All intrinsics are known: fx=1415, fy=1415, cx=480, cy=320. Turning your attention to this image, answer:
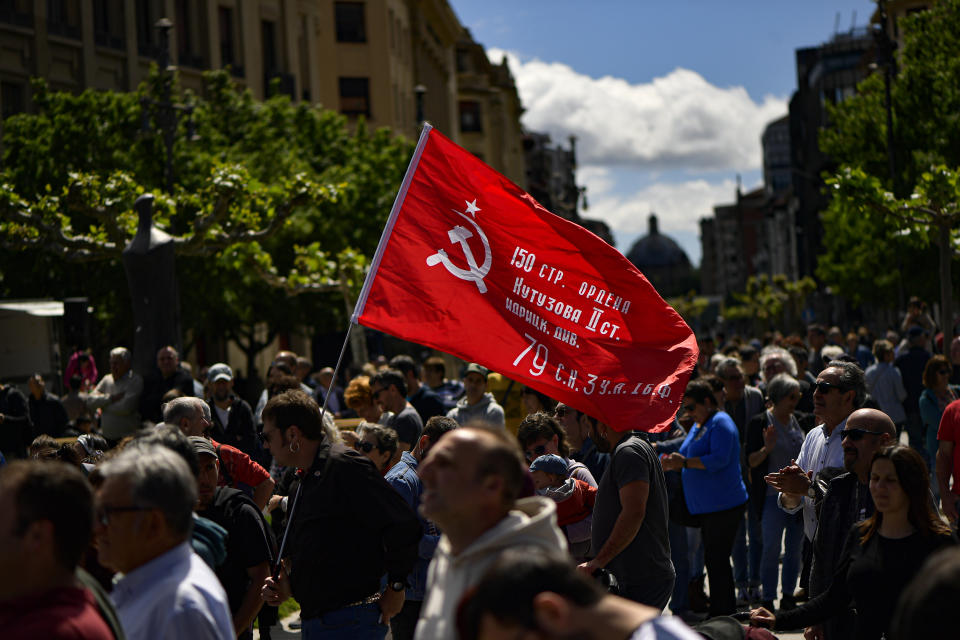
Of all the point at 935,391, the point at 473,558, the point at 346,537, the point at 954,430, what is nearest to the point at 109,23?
the point at 935,391

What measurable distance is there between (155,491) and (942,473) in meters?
6.56

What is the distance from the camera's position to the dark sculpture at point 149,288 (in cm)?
1523

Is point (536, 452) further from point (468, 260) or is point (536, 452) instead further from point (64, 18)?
point (64, 18)

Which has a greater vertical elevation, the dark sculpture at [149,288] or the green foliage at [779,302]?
the green foliage at [779,302]

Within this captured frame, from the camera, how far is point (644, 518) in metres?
7.04

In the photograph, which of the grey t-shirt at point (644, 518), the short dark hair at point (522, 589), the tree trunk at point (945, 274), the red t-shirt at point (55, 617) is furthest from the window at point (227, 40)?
the short dark hair at point (522, 589)

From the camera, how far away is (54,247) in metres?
20.8

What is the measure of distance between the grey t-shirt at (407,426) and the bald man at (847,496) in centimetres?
425

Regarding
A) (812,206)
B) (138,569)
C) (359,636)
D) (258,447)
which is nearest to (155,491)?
(138,569)

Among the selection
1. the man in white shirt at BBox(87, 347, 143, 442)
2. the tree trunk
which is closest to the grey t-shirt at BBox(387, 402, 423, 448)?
the man in white shirt at BBox(87, 347, 143, 442)

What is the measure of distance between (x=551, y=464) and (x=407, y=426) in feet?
9.87

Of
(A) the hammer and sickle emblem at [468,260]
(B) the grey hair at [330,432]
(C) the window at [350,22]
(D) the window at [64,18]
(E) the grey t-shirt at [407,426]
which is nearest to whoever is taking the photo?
(A) the hammer and sickle emblem at [468,260]

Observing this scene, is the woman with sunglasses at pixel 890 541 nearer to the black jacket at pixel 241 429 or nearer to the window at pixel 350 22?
the black jacket at pixel 241 429

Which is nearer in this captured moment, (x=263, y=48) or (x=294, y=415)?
(x=294, y=415)
